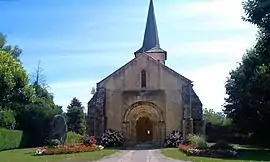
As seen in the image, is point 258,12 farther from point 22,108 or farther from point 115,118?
point 22,108

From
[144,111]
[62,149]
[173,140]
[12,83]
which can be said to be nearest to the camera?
[62,149]

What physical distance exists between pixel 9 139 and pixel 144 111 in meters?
14.0

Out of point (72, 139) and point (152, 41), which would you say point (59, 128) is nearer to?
point (72, 139)

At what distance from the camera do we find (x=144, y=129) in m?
44.1

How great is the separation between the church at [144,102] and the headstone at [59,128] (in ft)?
26.5

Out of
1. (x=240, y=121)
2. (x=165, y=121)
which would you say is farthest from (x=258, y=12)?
(x=165, y=121)

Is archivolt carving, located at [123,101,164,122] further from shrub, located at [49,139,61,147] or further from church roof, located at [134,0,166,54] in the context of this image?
shrub, located at [49,139,61,147]

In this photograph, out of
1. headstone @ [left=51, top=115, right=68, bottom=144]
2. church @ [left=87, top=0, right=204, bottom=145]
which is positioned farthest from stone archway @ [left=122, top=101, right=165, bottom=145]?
headstone @ [left=51, top=115, right=68, bottom=144]

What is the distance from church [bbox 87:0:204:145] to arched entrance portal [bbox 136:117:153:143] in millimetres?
126

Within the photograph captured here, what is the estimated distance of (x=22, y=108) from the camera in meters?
47.8

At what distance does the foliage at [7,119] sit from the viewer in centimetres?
4266

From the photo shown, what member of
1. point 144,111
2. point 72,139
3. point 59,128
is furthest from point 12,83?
point 144,111

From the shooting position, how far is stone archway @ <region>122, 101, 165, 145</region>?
136 ft

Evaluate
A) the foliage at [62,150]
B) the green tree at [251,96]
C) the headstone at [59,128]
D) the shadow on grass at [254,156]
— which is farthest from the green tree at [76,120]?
the shadow on grass at [254,156]
